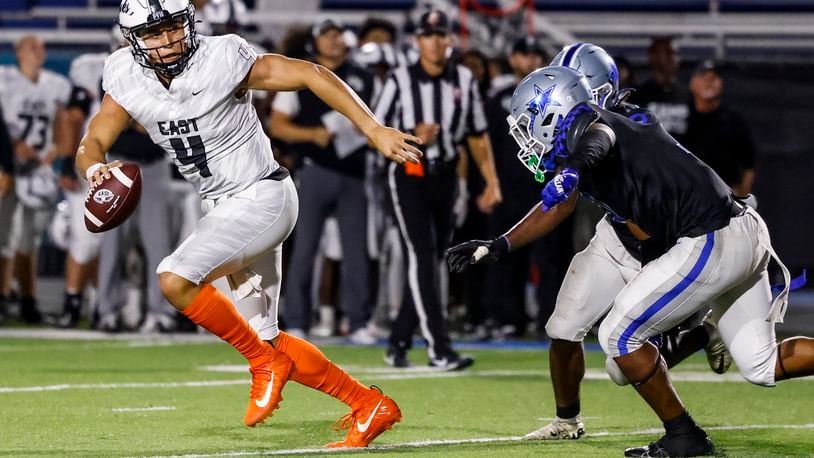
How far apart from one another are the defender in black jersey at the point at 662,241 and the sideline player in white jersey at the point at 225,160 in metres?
0.52

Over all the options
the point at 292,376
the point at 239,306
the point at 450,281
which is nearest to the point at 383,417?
the point at 292,376

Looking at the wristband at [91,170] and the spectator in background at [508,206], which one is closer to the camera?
the wristband at [91,170]

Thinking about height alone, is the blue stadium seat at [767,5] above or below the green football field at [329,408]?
above

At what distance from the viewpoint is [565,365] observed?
541 cm

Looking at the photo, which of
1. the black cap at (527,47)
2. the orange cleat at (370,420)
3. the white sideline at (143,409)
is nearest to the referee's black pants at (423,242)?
the black cap at (527,47)

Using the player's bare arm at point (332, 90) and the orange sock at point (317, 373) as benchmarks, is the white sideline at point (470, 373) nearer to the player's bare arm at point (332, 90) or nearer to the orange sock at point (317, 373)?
the orange sock at point (317, 373)

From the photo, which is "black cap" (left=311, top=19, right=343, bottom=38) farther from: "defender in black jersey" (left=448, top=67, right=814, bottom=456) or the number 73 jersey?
"defender in black jersey" (left=448, top=67, right=814, bottom=456)

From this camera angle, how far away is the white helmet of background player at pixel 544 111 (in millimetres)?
4867

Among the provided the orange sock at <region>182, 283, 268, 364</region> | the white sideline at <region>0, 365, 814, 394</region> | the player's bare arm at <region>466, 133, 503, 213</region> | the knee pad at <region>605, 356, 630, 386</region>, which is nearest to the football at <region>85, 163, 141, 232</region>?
the orange sock at <region>182, 283, 268, 364</region>

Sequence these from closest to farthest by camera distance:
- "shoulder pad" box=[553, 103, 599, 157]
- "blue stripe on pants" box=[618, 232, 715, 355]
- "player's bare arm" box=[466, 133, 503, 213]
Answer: "shoulder pad" box=[553, 103, 599, 157]
"blue stripe on pants" box=[618, 232, 715, 355]
"player's bare arm" box=[466, 133, 503, 213]

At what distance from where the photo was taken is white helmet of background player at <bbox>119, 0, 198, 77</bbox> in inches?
198

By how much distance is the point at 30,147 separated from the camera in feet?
35.3

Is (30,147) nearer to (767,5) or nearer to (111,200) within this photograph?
(111,200)

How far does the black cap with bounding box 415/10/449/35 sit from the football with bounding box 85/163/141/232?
3296 mm
